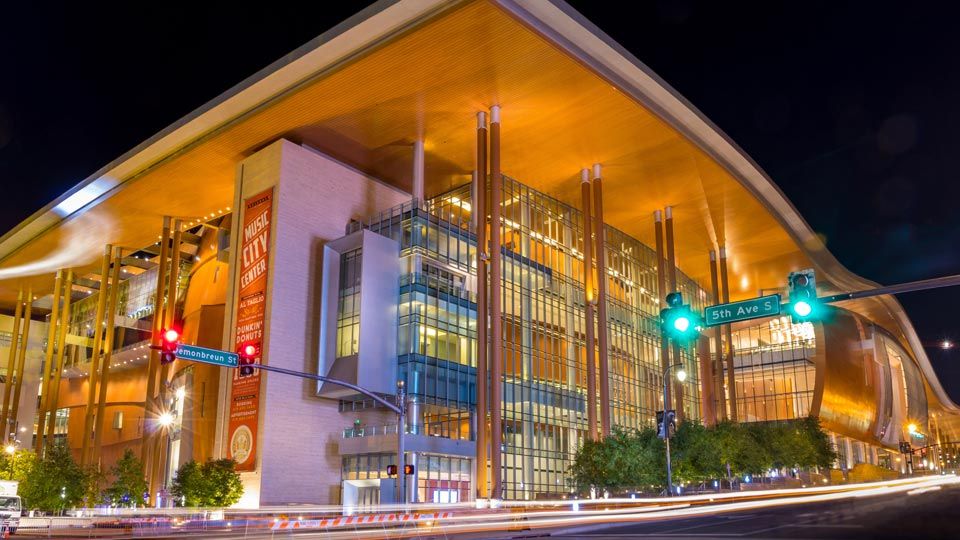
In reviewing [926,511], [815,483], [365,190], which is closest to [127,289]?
[365,190]

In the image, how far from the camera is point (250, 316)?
49.0m

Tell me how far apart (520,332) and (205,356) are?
3428cm

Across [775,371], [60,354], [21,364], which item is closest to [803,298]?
[60,354]

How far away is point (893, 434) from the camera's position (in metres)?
108

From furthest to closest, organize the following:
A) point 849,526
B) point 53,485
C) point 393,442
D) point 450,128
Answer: point 450,128
point 393,442
point 53,485
point 849,526

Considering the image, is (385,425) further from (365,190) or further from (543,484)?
(365,190)

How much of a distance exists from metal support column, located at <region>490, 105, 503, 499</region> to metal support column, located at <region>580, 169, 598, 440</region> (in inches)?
305

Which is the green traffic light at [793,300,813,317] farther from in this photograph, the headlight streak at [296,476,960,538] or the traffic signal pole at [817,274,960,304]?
the headlight streak at [296,476,960,538]

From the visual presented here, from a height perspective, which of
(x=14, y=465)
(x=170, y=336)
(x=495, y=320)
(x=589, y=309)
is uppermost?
(x=589, y=309)

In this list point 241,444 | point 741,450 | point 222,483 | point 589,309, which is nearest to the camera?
point 222,483

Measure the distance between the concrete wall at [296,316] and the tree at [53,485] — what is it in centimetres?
866

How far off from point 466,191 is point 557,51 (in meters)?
17.0

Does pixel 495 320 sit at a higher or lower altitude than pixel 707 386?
higher

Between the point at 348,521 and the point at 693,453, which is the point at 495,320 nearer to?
the point at 693,453
